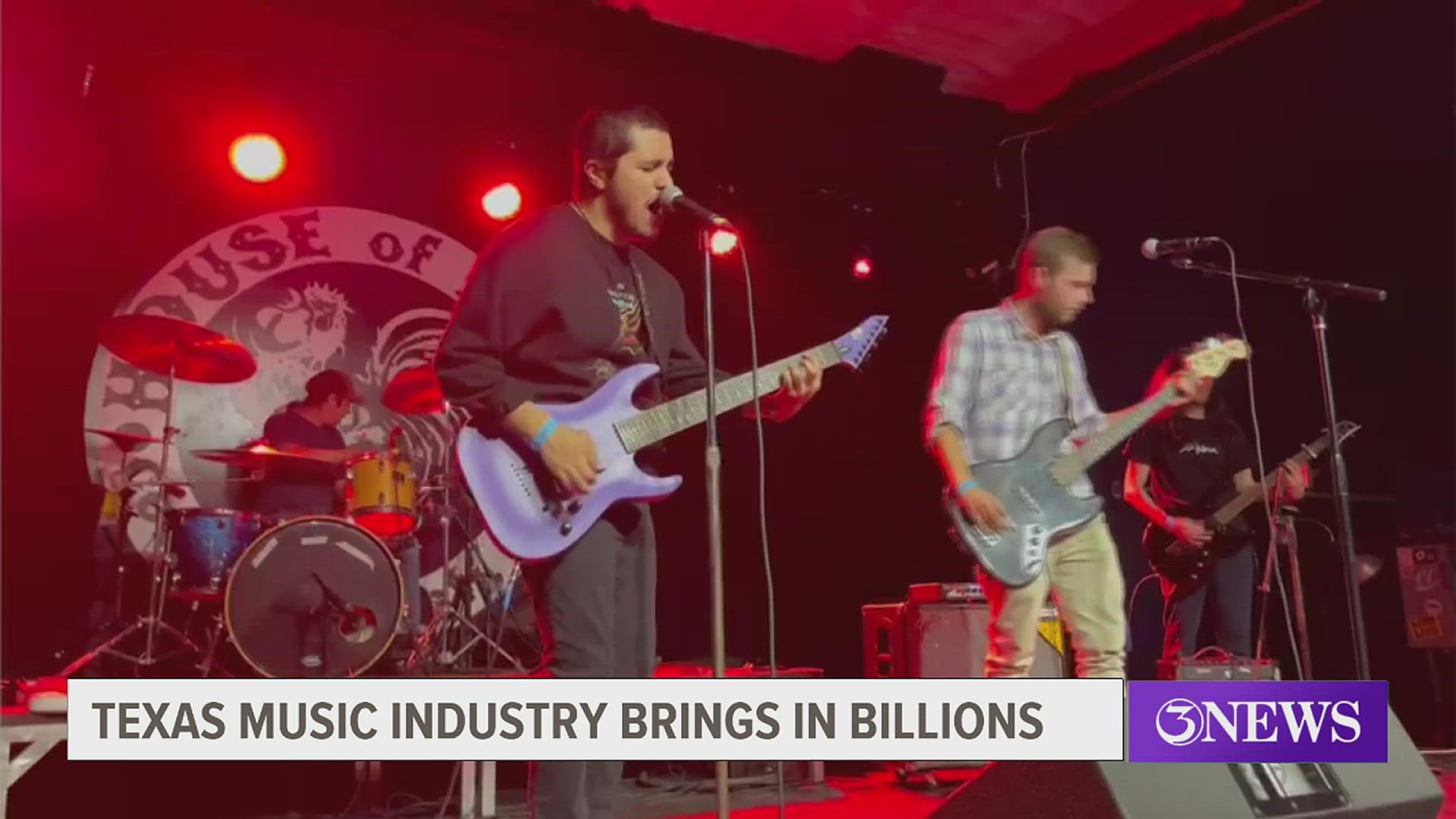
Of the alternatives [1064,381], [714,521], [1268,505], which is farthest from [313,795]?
[1268,505]

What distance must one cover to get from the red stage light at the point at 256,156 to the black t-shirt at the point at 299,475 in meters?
1.14

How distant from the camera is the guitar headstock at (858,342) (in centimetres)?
299

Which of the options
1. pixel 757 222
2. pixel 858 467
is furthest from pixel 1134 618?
pixel 757 222

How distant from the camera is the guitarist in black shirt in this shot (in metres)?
4.84

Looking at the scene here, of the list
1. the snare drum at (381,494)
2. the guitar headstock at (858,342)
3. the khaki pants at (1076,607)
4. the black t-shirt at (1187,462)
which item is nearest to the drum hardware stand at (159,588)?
Result: the snare drum at (381,494)

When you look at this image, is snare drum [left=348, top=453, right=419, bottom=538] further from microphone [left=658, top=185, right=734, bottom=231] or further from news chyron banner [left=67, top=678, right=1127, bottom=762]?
microphone [left=658, top=185, right=734, bottom=231]

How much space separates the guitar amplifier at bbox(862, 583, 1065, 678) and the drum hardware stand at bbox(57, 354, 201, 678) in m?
3.00

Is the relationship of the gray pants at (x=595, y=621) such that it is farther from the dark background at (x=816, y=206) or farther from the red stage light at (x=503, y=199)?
the red stage light at (x=503, y=199)

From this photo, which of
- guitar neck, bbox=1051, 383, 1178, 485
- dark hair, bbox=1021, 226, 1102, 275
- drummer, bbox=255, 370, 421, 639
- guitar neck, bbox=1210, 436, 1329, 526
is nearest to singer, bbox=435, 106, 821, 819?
guitar neck, bbox=1051, 383, 1178, 485

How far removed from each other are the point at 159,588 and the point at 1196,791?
4.39 metres

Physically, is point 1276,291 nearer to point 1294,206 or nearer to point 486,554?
point 1294,206

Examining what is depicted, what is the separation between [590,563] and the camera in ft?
7.52

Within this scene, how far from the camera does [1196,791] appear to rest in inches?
88.0

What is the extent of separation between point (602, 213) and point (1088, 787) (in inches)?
63.0
